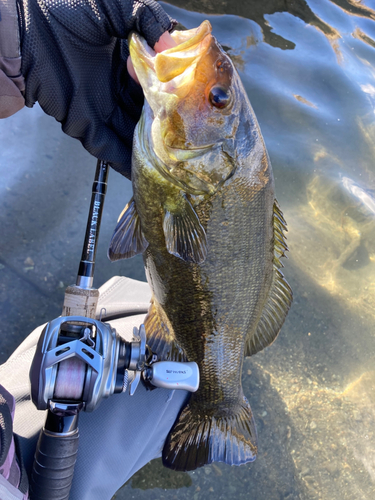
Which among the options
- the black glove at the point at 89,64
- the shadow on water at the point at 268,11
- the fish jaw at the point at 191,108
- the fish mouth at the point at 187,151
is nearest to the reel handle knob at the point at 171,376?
the fish jaw at the point at 191,108

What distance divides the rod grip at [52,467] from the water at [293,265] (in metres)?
0.87

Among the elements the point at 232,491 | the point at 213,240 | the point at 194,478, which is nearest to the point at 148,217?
the point at 213,240

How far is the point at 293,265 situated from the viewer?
9.97 ft

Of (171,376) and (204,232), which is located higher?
(204,232)

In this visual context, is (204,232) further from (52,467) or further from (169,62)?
(52,467)

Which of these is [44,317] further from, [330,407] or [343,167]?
[343,167]

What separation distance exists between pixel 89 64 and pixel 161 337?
143cm

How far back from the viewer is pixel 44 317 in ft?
7.88

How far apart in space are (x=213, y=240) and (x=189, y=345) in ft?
2.01

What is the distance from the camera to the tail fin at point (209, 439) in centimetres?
187

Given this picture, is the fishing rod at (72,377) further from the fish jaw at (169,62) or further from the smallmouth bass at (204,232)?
the fish jaw at (169,62)

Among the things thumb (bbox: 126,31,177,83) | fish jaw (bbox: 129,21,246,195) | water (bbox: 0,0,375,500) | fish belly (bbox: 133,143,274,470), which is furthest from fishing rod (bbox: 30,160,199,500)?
thumb (bbox: 126,31,177,83)

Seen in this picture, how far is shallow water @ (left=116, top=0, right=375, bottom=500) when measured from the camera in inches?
90.7

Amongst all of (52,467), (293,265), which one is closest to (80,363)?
(52,467)
